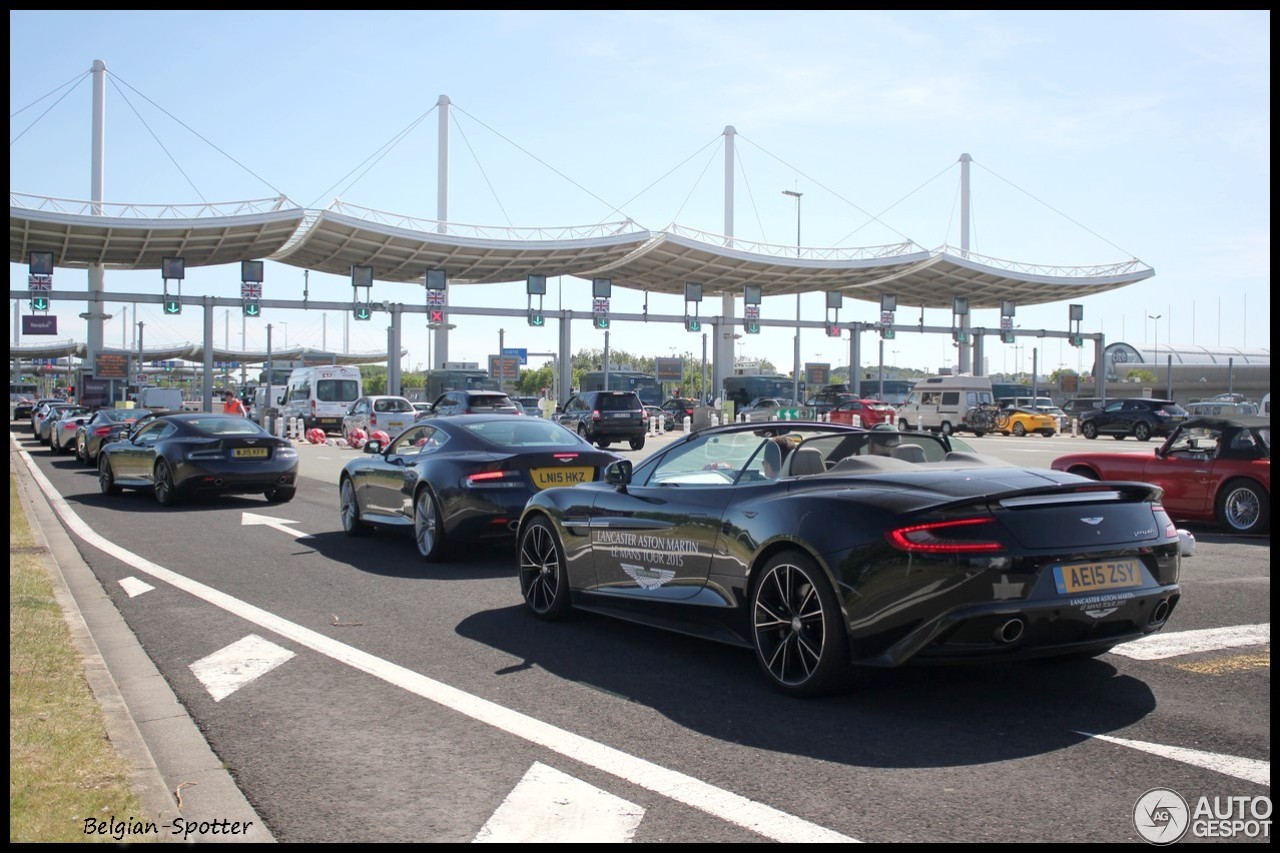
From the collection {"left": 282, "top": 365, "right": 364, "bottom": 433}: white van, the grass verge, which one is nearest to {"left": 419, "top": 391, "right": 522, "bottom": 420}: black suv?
{"left": 282, "top": 365, "right": 364, "bottom": 433}: white van

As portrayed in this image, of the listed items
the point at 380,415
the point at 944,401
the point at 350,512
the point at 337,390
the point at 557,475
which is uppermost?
the point at 337,390

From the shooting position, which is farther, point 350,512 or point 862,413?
point 862,413

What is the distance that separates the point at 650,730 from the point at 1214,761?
227 cm

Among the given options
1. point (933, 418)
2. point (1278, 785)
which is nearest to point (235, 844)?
point (1278, 785)

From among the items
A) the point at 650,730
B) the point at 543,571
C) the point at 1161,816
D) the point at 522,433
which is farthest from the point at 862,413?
the point at 1161,816

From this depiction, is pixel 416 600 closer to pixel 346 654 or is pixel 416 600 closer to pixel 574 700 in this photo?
pixel 346 654

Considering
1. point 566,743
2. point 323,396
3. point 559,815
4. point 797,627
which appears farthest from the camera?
point 323,396

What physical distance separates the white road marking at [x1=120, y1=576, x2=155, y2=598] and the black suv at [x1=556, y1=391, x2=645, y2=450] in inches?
945

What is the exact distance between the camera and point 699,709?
5.34 metres

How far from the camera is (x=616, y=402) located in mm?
33969

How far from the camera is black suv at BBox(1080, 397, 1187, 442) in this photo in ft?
133

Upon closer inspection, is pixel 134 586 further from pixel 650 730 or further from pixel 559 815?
pixel 559 815

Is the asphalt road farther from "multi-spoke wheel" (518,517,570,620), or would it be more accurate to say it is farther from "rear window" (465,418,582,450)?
→ "rear window" (465,418,582,450)

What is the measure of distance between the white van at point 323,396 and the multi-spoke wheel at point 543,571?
35.6m
